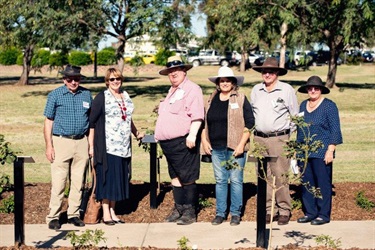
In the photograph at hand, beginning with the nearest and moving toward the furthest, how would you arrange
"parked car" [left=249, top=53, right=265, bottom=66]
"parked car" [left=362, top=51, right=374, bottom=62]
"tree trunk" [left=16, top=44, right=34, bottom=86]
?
"tree trunk" [left=16, top=44, right=34, bottom=86]
"parked car" [left=249, top=53, right=265, bottom=66]
"parked car" [left=362, top=51, right=374, bottom=62]

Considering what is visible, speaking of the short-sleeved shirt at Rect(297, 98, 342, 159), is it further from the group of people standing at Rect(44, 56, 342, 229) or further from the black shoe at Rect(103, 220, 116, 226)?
the black shoe at Rect(103, 220, 116, 226)

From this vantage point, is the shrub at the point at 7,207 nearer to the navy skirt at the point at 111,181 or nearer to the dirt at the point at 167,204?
the dirt at the point at 167,204

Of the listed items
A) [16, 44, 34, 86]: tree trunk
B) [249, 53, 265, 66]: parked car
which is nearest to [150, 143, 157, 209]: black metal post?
[16, 44, 34, 86]: tree trunk

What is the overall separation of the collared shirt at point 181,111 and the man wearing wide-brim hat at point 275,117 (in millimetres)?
725

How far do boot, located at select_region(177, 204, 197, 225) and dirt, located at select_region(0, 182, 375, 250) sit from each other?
0.23 meters

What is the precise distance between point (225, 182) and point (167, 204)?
3.79 ft

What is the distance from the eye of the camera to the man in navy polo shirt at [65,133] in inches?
321

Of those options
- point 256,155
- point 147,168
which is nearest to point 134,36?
point 147,168

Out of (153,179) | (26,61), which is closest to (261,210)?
(153,179)

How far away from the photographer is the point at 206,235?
7.75 metres

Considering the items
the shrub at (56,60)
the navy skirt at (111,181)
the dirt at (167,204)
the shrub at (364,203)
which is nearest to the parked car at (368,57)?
the shrub at (56,60)

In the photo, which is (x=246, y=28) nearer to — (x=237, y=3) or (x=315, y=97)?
(x=237, y=3)

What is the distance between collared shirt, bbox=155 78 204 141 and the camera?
8.05 meters

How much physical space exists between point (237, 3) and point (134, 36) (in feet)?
17.0
